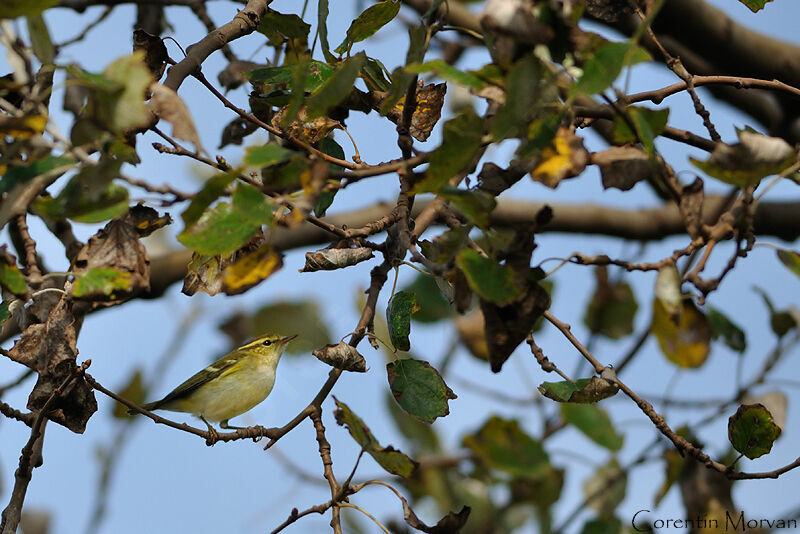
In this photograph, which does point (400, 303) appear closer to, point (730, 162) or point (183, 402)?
point (730, 162)

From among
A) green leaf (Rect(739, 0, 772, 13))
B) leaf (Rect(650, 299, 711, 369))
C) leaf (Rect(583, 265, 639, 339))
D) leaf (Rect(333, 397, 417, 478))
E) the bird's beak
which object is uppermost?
leaf (Rect(583, 265, 639, 339))

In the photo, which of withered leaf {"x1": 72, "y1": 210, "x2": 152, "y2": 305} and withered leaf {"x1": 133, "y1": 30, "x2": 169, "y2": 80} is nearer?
withered leaf {"x1": 72, "y1": 210, "x2": 152, "y2": 305}

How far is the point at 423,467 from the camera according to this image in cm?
341

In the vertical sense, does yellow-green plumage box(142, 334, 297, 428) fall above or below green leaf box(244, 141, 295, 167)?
above

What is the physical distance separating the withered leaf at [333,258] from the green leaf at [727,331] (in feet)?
3.37

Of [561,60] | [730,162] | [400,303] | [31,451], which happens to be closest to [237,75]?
[400,303]

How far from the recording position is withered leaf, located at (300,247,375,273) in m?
1.71

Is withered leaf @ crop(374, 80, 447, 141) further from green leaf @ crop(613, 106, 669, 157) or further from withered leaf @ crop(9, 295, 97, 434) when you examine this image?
withered leaf @ crop(9, 295, 97, 434)

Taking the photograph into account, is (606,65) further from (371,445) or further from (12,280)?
(12,280)

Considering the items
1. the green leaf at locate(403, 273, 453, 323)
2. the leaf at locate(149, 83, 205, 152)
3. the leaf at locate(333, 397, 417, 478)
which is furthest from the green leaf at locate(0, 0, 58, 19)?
the green leaf at locate(403, 273, 453, 323)

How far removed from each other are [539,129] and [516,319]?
29 centimetres

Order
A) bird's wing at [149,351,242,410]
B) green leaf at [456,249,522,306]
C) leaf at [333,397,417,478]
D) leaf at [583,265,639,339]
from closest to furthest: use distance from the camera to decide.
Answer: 1. green leaf at [456,249,522,306]
2. leaf at [333,397,417,478]
3. bird's wing at [149,351,242,410]
4. leaf at [583,265,639,339]

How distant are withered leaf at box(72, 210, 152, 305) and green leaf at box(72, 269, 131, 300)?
18mm

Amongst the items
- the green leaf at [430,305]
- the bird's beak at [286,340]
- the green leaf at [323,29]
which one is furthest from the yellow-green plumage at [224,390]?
the green leaf at [323,29]
